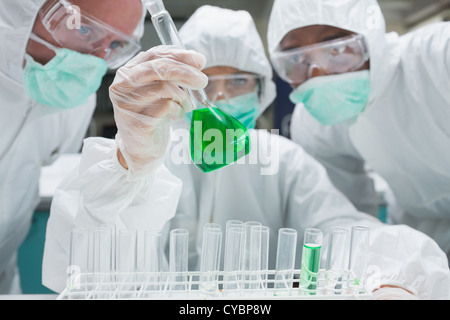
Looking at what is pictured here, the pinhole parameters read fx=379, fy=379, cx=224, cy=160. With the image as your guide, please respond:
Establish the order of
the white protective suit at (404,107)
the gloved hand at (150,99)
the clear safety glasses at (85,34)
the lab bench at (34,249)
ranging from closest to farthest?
1. the gloved hand at (150,99)
2. the clear safety glasses at (85,34)
3. the white protective suit at (404,107)
4. the lab bench at (34,249)

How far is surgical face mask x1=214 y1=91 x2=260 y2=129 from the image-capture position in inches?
48.9

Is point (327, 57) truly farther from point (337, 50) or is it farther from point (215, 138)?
point (215, 138)

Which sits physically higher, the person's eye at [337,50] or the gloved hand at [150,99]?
the person's eye at [337,50]

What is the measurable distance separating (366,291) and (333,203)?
1.75 ft

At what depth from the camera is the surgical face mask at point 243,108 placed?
1243 millimetres

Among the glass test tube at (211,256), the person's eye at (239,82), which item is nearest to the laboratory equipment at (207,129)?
the glass test tube at (211,256)

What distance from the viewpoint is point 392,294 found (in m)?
0.86

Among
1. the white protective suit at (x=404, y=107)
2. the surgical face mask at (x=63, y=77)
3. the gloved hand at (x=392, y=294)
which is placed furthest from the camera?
the white protective suit at (x=404, y=107)

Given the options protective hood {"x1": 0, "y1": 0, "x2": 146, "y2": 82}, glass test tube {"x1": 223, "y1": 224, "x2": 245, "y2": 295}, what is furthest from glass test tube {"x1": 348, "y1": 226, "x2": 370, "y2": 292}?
protective hood {"x1": 0, "y1": 0, "x2": 146, "y2": 82}

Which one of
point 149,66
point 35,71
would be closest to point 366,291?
point 149,66

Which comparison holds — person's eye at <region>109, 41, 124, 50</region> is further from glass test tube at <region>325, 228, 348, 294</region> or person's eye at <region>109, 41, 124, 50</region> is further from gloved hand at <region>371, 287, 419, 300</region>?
gloved hand at <region>371, 287, 419, 300</region>

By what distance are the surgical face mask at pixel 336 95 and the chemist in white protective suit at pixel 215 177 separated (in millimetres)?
142

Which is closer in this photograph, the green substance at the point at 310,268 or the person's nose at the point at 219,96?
the green substance at the point at 310,268

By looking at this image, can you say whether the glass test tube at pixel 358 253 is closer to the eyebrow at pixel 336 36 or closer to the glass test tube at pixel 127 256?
the glass test tube at pixel 127 256
